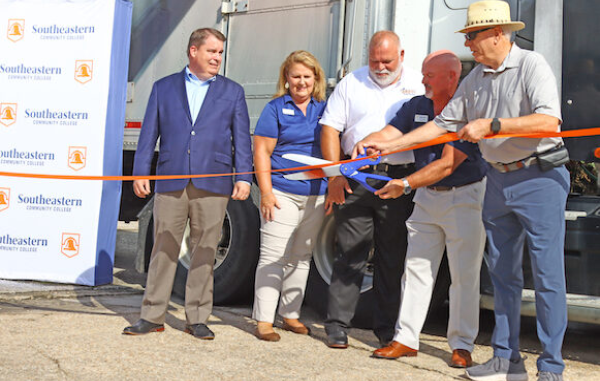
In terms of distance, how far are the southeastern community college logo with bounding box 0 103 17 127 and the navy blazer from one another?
218 cm

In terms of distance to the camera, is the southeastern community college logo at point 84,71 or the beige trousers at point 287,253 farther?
the southeastern community college logo at point 84,71

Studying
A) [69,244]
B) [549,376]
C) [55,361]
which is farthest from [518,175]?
[69,244]

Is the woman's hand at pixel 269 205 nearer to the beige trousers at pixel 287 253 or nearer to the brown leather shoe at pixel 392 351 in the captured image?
the beige trousers at pixel 287 253

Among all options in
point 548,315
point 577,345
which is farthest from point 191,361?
point 577,345

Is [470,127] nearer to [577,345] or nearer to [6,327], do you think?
[577,345]

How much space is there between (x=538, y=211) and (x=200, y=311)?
2.14m

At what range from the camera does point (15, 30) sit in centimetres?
643

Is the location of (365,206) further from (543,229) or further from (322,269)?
(543,229)

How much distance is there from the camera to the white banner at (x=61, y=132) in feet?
20.4

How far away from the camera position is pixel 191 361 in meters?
4.02

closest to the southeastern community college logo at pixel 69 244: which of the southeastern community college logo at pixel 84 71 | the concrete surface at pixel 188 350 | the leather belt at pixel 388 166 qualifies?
the concrete surface at pixel 188 350

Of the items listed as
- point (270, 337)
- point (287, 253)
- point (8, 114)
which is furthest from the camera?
point (8, 114)

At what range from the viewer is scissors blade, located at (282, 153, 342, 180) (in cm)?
433

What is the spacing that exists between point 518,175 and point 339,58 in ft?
6.15
